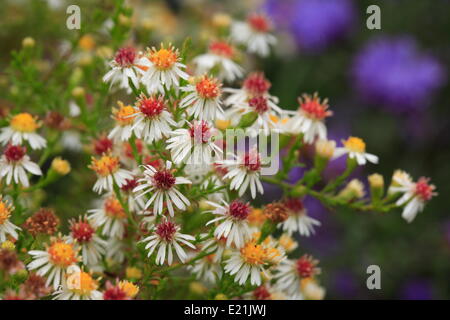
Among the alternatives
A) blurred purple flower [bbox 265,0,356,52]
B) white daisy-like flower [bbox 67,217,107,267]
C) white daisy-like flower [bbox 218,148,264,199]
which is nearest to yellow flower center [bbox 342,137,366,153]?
white daisy-like flower [bbox 218,148,264,199]

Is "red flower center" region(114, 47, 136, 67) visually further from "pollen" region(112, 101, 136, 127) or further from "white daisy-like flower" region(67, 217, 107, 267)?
"white daisy-like flower" region(67, 217, 107, 267)

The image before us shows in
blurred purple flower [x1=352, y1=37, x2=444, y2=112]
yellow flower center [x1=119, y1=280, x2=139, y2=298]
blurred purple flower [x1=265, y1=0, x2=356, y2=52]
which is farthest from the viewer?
blurred purple flower [x1=265, y1=0, x2=356, y2=52]

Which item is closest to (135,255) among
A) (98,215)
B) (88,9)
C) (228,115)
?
(98,215)

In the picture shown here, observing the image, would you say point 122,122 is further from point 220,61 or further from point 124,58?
point 220,61

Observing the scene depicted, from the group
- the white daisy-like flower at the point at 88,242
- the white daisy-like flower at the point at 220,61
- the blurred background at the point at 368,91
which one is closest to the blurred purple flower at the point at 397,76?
the blurred background at the point at 368,91

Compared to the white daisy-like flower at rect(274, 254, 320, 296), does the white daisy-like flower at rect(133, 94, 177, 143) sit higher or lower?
higher
